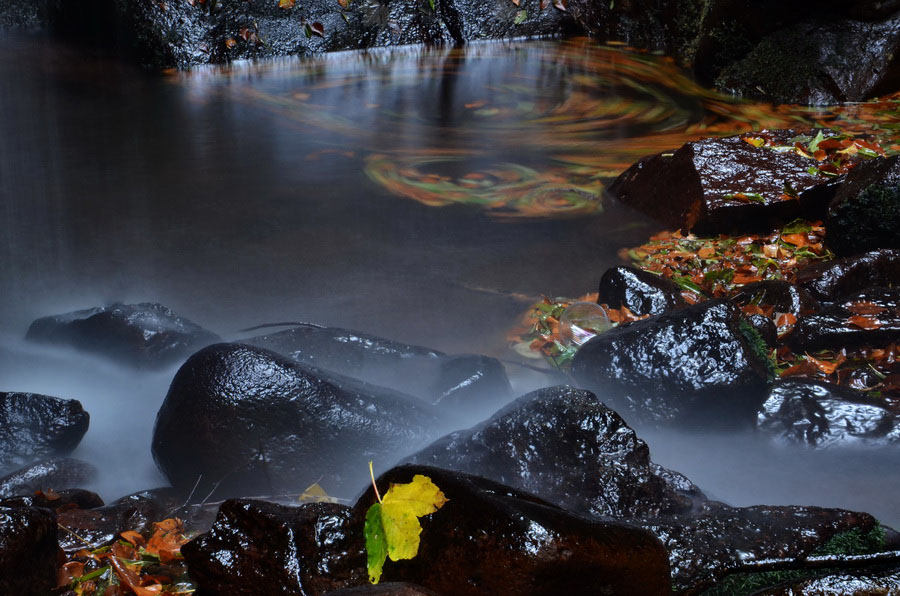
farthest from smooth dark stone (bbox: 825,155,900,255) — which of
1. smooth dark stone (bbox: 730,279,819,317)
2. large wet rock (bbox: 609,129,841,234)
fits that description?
smooth dark stone (bbox: 730,279,819,317)

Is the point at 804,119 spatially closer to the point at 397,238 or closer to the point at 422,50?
the point at 397,238

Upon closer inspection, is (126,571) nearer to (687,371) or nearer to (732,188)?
(687,371)

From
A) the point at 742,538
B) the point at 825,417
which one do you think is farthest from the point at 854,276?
the point at 742,538

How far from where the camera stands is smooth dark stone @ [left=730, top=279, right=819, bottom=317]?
16.3 ft

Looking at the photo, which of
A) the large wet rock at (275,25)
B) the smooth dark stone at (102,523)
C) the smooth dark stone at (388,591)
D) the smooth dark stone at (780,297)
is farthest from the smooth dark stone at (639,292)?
the large wet rock at (275,25)

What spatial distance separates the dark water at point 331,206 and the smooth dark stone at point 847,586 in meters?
1.84

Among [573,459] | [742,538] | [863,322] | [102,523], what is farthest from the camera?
[863,322]

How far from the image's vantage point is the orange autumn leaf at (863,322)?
4.54 m

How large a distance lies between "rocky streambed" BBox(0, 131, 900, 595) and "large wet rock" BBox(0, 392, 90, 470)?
0.05 feet

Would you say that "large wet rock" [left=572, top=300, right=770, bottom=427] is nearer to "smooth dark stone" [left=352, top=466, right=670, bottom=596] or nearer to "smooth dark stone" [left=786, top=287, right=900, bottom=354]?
"smooth dark stone" [left=786, top=287, right=900, bottom=354]

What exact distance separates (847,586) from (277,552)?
1.47m

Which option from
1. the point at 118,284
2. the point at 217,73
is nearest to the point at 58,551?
the point at 118,284

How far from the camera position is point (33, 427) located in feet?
13.1

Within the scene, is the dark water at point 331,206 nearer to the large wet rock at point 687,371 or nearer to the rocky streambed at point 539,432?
the large wet rock at point 687,371
